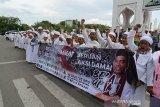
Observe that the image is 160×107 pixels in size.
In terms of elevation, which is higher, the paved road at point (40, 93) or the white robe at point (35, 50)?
the white robe at point (35, 50)

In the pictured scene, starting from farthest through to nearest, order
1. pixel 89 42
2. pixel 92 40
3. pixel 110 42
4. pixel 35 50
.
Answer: pixel 35 50 < pixel 89 42 < pixel 92 40 < pixel 110 42

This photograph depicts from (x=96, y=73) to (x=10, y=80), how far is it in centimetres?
367

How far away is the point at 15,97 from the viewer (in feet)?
22.8

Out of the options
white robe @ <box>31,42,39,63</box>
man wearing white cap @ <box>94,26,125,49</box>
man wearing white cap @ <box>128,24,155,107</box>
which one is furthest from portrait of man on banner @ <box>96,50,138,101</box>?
white robe @ <box>31,42,39,63</box>

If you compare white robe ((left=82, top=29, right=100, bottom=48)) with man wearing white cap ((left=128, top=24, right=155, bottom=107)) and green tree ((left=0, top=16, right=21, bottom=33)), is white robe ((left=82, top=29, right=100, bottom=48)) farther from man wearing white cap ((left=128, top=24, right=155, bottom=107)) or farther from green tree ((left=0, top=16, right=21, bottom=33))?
green tree ((left=0, top=16, right=21, bottom=33))

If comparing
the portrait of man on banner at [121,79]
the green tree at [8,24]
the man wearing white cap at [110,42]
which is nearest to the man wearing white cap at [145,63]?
the portrait of man on banner at [121,79]

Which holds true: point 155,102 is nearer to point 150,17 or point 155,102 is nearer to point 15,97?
point 15,97

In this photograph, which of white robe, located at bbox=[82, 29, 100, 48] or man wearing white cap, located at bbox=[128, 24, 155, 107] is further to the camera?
white robe, located at bbox=[82, 29, 100, 48]

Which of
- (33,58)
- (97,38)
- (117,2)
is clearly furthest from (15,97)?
(117,2)

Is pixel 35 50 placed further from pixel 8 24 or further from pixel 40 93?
pixel 8 24

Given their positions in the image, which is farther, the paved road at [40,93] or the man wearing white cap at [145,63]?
the paved road at [40,93]

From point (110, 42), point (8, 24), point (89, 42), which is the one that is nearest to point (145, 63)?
point (110, 42)

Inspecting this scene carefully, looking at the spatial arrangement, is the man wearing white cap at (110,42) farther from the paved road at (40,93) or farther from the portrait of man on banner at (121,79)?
the paved road at (40,93)

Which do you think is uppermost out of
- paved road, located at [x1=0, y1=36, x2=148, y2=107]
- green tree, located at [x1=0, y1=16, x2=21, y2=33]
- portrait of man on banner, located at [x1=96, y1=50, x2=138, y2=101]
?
green tree, located at [x1=0, y1=16, x2=21, y2=33]
